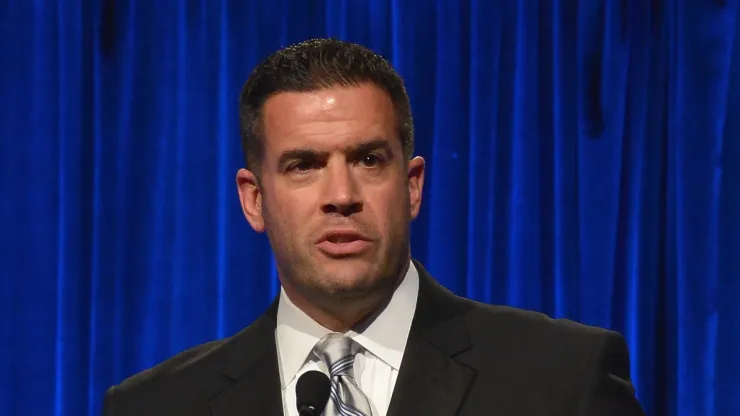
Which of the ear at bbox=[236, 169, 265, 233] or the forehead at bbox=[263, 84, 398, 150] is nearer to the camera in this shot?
the forehead at bbox=[263, 84, 398, 150]

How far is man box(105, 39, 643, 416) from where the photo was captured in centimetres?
150

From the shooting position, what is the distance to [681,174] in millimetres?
2562

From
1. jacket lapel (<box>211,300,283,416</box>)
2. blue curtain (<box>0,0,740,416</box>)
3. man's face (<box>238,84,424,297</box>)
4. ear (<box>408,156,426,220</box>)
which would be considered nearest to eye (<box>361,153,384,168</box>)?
man's face (<box>238,84,424,297</box>)

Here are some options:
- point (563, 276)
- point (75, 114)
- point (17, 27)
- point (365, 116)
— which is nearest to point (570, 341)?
point (365, 116)

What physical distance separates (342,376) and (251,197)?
0.39 m

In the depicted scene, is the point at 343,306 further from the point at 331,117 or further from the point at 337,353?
the point at 331,117

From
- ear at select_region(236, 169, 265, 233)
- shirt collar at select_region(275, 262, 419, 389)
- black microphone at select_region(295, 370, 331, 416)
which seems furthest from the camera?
ear at select_region(236, 169, 265, 233)

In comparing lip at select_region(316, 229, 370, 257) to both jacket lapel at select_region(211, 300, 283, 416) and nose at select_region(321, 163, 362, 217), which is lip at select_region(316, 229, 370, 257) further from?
jacket lapel at select_region(211, 300, 283, 416)

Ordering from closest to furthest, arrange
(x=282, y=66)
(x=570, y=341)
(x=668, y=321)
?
(x=570, y=341) < (x=282, y=66) < (x=668, y=321)

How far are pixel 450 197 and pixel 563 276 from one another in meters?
0.37

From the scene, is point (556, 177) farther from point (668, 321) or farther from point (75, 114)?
point (75, 114)

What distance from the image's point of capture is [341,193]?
1.50m

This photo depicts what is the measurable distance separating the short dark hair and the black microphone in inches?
17.8

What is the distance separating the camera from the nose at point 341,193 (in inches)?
59.1
